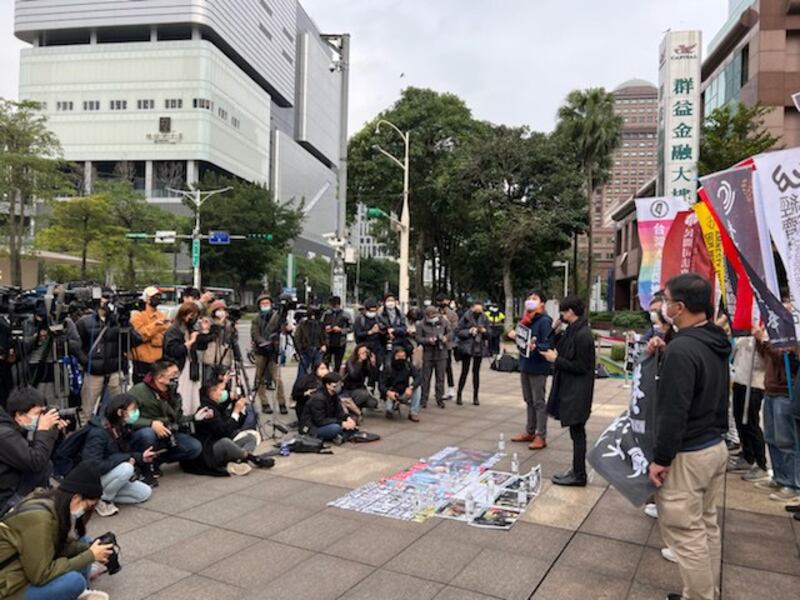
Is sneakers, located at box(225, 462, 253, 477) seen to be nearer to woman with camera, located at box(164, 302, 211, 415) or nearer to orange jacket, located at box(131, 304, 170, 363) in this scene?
woman with camera, located at box(164, 302, 211, 415)

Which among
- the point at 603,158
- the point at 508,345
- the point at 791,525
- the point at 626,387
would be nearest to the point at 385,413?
the point at 791,525

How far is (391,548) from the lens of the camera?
4.39 m

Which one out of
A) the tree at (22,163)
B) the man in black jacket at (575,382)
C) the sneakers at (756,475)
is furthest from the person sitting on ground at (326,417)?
the tree at (22,163)

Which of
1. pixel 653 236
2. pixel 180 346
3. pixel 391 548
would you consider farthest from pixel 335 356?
pixel 391 548

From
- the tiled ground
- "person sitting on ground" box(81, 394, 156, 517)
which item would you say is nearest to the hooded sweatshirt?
the tiled ground

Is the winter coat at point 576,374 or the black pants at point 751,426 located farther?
the black pants at point 751,426

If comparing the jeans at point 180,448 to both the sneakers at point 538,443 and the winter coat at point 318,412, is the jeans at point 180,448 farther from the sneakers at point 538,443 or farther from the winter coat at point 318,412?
the sneakers at point 538,443

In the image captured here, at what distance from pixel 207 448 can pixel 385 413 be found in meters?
3.69

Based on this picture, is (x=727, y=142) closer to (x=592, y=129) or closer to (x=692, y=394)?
(x=592, y=129)

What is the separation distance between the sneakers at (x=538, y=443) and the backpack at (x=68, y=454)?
4.89 m

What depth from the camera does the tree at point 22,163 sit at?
3206 centimetres

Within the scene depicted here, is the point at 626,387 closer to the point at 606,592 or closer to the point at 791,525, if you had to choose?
the point at 791,525

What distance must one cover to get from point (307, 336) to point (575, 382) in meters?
4.67

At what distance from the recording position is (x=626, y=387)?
13.9m
